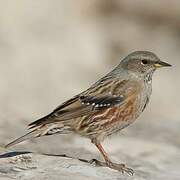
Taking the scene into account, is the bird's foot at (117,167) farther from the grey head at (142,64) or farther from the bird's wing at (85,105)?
the grey head at (142,64)

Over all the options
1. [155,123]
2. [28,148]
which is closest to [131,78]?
[28,148]

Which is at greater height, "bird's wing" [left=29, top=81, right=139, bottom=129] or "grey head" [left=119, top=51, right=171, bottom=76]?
"grey head" [left=119, top=51, right=171, bottom=76]

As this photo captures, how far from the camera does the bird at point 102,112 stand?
34.0ft

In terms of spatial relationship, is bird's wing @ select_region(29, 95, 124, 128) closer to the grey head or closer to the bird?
the bird

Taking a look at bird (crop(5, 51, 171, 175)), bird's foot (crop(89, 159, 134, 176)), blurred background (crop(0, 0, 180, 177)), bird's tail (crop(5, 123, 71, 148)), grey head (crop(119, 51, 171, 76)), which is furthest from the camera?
blurred background (crop(0, 0, 180, 177))

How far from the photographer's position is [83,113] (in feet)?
34.9

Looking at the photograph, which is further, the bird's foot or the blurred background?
the blurred background

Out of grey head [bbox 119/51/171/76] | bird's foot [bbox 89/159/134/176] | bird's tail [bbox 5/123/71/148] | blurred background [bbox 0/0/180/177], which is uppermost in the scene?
blurred background [bbox 0/0/180/177]

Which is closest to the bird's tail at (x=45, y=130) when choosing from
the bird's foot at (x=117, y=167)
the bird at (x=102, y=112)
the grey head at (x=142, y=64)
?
the bird at (x=102, y=112)

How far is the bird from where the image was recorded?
34.0 feet

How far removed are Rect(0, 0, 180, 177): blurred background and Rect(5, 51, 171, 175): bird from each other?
4.56 m

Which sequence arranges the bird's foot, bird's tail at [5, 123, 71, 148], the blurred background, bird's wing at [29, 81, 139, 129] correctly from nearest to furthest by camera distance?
the bird's foot < bird's tail at [5, 123, 71, 148] < bird's wing at [29, 81, 139, 129] < the blurred background

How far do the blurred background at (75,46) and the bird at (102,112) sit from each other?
179 inches

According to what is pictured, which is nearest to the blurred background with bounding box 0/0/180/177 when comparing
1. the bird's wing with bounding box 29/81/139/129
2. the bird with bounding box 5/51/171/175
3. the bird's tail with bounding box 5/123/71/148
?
the bird with bounding box 5/51/171/175
